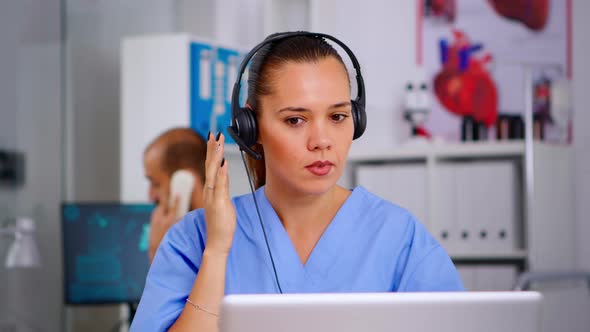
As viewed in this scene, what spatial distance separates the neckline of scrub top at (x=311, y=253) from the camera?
127cm

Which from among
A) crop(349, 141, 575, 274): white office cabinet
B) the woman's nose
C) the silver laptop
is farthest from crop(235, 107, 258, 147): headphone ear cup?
crop(349, 141, 575, 274): white office cabinet

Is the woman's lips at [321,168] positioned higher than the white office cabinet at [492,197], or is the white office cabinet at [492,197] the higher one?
the woman's lips at [321,168]

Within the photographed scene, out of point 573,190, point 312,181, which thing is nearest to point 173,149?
point 312,181

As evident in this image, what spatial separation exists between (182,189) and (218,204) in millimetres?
1157

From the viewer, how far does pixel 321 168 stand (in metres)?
1.27

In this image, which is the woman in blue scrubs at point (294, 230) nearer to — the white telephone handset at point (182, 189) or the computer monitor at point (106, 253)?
the white telephone handset at point (182, 189)

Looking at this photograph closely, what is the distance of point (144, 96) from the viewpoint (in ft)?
11.2

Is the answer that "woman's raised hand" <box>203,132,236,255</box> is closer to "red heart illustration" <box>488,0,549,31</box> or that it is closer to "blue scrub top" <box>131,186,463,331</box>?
"blue scrub top" <box>131,186,463,331</box>

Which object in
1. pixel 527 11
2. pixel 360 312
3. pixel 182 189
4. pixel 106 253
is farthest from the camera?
pixel 527 11

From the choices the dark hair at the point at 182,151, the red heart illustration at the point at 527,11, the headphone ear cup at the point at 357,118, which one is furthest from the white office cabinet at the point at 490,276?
the headphone ear cup at the point at 357,118

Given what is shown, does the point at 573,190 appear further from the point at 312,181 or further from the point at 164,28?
the point at 312,181

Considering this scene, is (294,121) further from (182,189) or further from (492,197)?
(492,197)

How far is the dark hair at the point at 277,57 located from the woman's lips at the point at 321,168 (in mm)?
154

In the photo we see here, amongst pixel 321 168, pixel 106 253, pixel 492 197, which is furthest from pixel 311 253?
pixel 492 197
